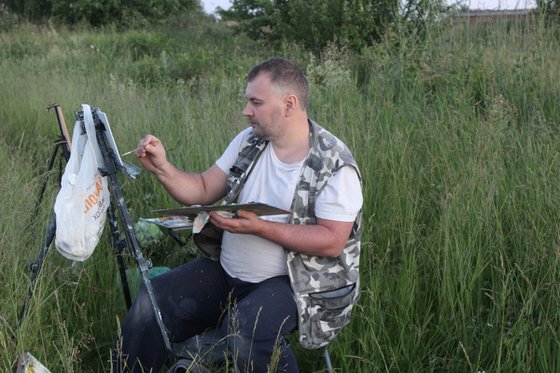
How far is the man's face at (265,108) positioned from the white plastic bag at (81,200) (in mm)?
696

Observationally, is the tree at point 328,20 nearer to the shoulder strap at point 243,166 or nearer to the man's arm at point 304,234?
the shoulder strap at point 243,166

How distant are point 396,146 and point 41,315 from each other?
2522mm

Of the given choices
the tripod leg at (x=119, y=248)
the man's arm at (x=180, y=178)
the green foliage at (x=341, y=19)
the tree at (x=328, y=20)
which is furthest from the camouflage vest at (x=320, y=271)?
the tree at (x=328, y=20)

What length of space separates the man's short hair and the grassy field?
0.96 m

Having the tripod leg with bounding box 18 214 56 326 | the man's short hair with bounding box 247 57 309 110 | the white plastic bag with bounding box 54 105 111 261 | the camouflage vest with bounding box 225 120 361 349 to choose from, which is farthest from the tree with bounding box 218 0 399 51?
the tripod leg with bounding box 18 214 56 326

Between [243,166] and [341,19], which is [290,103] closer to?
[243,166]

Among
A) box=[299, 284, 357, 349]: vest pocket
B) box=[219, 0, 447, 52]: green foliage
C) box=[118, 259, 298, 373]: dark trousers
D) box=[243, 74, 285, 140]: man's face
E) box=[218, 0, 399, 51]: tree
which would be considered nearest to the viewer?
box=[118, 259, 298, 373]: dark trousers

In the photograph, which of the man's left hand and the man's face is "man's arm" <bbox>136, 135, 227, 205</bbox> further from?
the man's left hand

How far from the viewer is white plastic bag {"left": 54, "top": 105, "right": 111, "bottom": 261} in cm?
265

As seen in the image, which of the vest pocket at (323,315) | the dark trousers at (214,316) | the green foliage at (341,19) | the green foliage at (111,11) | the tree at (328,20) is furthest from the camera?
the green foliage at (111,11)

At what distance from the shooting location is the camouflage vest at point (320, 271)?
2.63 meters

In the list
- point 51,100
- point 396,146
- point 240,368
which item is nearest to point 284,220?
point 240,368

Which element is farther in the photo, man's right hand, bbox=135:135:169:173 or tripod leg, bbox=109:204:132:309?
tripod leg, bbox=109:204:132:309

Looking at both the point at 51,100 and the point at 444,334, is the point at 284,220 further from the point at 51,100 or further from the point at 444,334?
the point at 51,100
